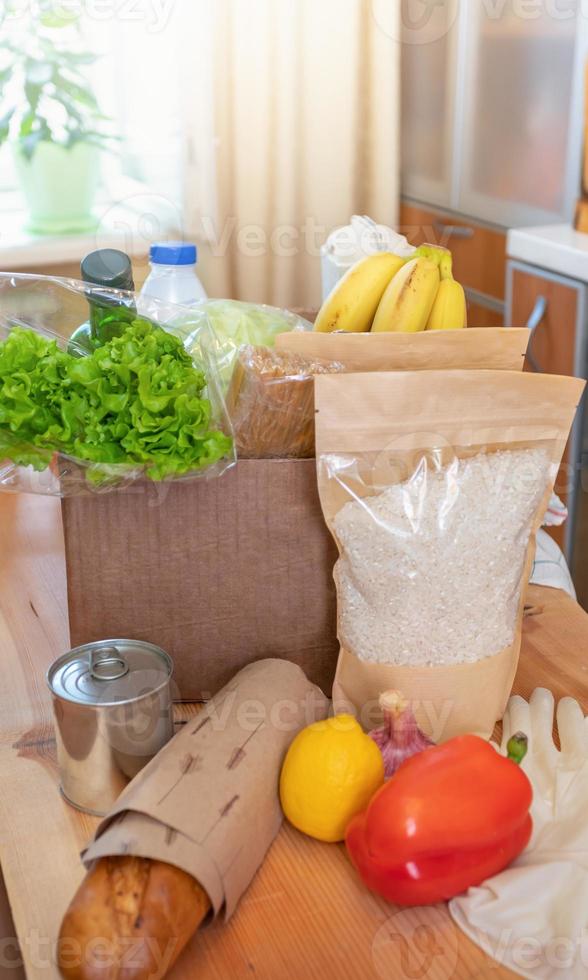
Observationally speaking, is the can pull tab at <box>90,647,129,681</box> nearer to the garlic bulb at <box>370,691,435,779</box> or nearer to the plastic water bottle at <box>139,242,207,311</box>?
the garlic bulb at <box>370,691,435,779</box>

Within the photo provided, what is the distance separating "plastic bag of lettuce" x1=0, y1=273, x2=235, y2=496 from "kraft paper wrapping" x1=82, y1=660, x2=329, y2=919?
0.59 feet

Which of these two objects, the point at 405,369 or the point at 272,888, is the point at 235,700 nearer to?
→ the point at 272,888

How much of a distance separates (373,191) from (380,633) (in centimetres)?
187

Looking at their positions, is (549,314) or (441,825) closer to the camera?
(441,825)

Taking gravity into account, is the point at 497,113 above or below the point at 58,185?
above

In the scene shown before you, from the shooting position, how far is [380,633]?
77cm

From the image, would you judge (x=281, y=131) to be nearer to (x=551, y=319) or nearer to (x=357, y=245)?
(x=551, y=319)

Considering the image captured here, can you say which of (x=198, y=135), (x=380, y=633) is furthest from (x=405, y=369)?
(x=198, y=135)

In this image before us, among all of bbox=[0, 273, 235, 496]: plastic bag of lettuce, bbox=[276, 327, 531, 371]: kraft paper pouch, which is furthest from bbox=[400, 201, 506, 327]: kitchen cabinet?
bbox=[0, 273, 235, 496]: plastic bag of lettuce

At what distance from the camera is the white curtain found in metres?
2.23

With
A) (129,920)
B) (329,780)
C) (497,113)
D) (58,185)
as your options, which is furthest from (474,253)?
(129,920)

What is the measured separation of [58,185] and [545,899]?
2.02 m

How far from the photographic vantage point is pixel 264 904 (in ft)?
2.14

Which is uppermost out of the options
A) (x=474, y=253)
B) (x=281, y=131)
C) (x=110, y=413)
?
(x=281, y=131)
